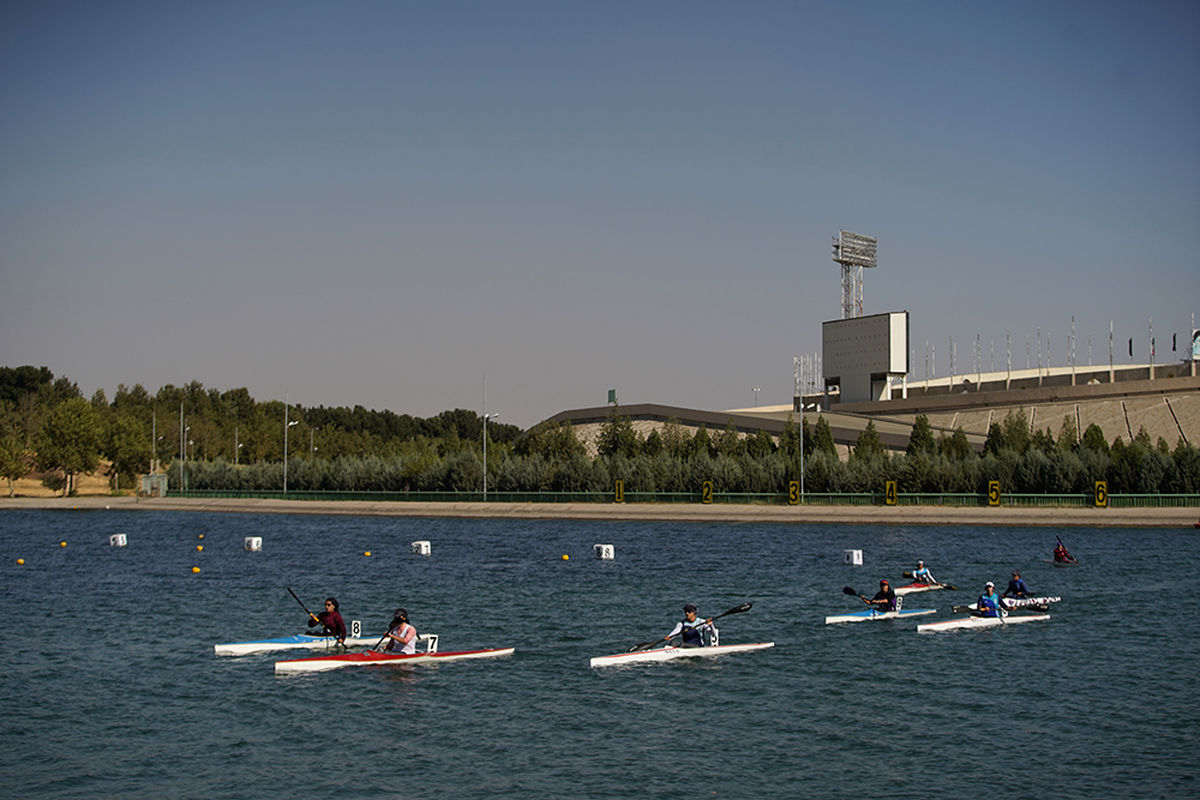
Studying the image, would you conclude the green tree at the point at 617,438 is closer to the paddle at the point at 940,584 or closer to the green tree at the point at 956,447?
the green tree at the point at 956,447

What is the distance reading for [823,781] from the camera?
2517cm

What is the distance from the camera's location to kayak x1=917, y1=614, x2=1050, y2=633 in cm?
4478

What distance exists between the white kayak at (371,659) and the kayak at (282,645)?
1741 mm

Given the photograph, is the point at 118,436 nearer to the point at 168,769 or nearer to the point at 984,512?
the point at 984,512

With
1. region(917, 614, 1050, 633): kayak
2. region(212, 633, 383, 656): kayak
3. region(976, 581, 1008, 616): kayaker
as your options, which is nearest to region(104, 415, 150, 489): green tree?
region(212, 633, 383, 656): kayak

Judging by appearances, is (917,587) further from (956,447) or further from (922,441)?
(956,447)

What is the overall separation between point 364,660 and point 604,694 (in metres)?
8.95

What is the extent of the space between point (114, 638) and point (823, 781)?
3022 centimetres

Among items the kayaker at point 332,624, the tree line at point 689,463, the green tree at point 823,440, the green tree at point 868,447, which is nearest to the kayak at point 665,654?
the kayaker at point 332,624

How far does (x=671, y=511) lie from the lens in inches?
4503

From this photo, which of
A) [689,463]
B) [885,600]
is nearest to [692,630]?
[885,600]

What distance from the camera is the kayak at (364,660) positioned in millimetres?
36966

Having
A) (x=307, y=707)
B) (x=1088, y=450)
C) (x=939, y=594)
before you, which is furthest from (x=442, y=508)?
(x=307, y=707)

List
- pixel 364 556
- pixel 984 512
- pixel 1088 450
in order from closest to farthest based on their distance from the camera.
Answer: pixel 364 556
pixel 984 512
pixel 1088 450
